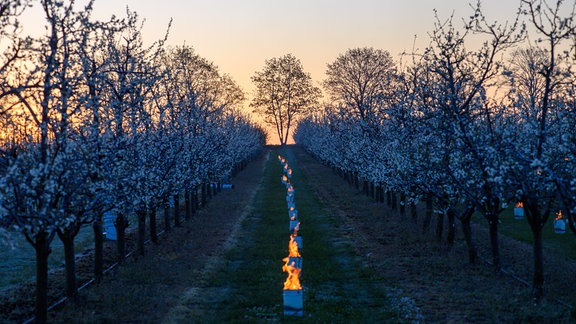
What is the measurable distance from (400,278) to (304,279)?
3502mm

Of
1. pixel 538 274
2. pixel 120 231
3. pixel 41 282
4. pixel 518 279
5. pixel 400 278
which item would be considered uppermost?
pixel 120 231

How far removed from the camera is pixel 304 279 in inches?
910

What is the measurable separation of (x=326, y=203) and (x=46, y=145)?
36.4 metres

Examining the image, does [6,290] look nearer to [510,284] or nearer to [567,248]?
[510,284]

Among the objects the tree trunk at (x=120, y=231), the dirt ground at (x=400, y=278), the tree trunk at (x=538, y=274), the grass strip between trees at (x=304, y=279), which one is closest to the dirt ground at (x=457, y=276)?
the dirt ground at (x=400, y=278)

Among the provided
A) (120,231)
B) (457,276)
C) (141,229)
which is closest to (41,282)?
(120,231)

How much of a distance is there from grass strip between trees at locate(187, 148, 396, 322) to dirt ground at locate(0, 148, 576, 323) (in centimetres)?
73

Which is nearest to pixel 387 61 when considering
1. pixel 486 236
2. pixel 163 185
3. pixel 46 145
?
pixel 486 236

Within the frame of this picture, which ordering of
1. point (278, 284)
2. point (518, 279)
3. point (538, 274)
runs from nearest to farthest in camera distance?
point (538, 274) → point (518, 279) → point (278, 284)

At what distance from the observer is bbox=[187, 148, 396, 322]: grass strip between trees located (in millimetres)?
18578

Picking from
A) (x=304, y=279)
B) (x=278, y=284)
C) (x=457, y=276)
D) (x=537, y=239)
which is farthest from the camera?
(x=304, y=279)

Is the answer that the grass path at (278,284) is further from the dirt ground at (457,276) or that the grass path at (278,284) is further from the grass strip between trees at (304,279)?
the dirt ground at (457,276)

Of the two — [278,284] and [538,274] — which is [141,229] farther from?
[538,274]

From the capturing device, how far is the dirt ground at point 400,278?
59.1 feet
